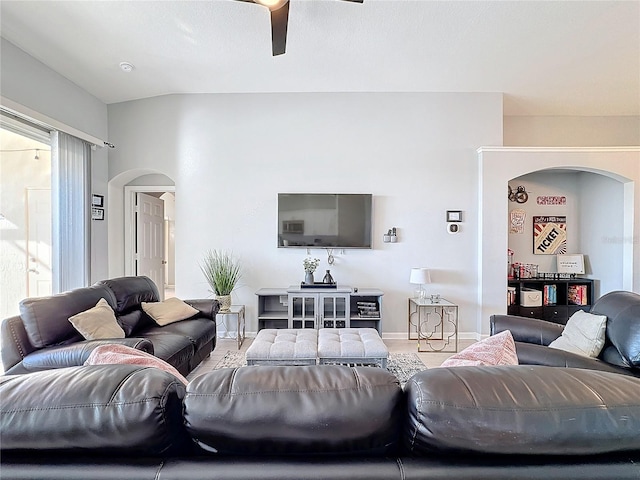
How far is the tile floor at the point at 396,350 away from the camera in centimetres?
368

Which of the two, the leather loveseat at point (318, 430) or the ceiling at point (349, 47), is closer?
the leather loveseat at point (318, 430)

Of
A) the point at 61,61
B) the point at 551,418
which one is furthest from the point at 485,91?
the point at 61,61

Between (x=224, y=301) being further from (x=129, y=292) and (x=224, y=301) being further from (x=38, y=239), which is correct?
(x=38, y=239)

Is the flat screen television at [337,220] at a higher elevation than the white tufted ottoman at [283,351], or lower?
higher

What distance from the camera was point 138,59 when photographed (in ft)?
12.1

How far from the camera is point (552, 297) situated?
476 centimetres

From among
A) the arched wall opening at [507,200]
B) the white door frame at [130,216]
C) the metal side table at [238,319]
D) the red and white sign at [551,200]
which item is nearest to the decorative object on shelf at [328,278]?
the metal side table at [238,319]

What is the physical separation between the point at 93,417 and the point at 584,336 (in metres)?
2.78

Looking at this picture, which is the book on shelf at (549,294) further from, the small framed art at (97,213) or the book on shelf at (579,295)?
the small framed art at (97,213)

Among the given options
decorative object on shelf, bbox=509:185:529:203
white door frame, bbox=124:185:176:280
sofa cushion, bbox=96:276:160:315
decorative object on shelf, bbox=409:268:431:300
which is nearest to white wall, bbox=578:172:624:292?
decorative object on shelf, bbox=509:185:529:203

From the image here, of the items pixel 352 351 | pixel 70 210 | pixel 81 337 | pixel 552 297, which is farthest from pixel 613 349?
pixel 70 210

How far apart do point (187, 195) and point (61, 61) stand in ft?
6.19

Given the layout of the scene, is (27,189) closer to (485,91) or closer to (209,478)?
(209,478)

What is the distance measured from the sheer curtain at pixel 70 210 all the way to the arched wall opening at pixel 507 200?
4.94 m
